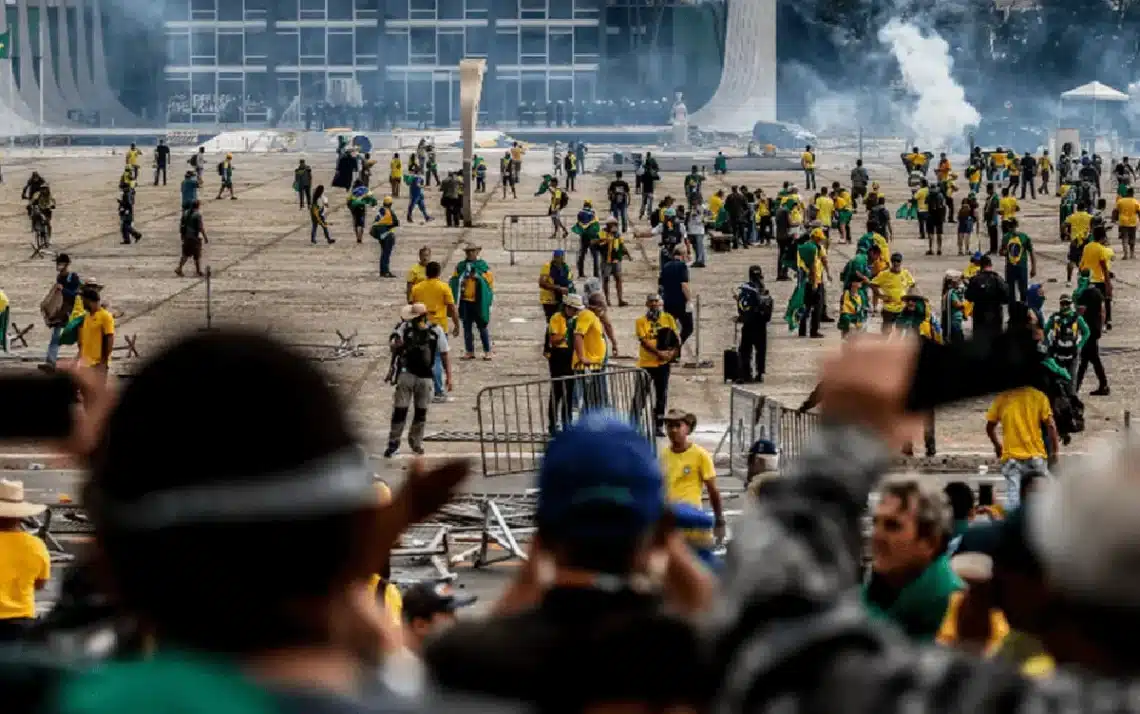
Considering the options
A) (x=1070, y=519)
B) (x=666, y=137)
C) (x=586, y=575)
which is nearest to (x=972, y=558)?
(x=586, y=575)

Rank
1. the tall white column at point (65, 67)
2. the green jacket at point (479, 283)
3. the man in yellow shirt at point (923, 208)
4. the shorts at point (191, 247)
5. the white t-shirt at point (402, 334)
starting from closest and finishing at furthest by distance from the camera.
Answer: the white t-shirt at point (402, 334)
the green jacket at point (479, 283)
the shorts at point (191, 247)
the man in yellow shirt at point (923, 208)
the tall white column at point (65, 67)

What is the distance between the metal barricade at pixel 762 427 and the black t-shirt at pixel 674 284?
493 cm

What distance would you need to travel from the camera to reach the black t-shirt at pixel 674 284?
22.5 m

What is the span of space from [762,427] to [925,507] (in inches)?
451

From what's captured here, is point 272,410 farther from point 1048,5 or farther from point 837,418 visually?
point 1048,5

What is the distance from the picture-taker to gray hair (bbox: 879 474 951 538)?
5496 millimetres

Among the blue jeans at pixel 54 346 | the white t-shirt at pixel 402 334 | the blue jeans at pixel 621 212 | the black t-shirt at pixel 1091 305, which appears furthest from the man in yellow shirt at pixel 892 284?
the blue jeans at pixel 621 212

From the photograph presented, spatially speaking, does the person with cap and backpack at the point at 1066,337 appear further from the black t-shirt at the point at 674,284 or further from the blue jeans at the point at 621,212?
the blue jeans at the point at 621,212

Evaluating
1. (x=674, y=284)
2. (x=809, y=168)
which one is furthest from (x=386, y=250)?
(x=809, y=168)

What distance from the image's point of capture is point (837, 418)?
2.79 m

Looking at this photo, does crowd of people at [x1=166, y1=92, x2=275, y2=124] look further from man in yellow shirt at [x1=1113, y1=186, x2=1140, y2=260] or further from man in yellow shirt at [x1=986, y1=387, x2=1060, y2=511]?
man in yellow shirt at [x1=986, y1=387, x2=1060, y2=511]

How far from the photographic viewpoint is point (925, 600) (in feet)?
17.0

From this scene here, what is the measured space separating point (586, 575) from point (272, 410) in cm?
85

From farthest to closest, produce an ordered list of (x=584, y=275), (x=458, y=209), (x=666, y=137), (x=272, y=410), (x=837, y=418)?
(x=666, y=137), (x=458, y=209), (x=584, y=275), (x=837, y=418), (x=272, y=410)
